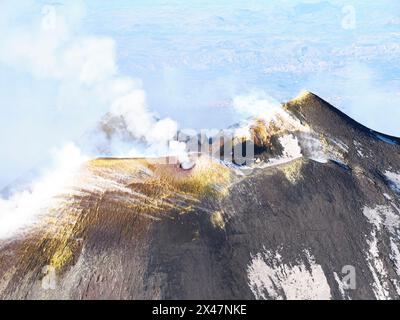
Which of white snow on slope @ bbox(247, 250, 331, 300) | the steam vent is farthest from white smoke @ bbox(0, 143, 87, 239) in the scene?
white snow on slope @ bbox(247, 250, 331, 300)

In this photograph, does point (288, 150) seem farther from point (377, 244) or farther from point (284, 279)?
point (284, 279)

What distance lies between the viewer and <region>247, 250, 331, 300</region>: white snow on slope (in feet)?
142

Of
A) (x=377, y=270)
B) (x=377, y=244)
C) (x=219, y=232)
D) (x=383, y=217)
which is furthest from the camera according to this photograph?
(x=383, y=217)

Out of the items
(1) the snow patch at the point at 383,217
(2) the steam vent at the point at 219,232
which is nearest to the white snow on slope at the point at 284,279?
(2) the steam vent at the point at 219,232

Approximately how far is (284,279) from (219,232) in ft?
21.2

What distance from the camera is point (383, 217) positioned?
52.2 m

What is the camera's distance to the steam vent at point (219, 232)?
41.8 m

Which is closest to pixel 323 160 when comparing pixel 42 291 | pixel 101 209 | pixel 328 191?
pixel 328 191

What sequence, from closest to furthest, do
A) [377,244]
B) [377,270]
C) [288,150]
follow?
[377,270]
[377,244]
[288,150]

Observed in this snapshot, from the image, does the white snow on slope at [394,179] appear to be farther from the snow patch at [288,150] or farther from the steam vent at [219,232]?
the snow patch at [288,150]

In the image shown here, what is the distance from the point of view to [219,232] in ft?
153

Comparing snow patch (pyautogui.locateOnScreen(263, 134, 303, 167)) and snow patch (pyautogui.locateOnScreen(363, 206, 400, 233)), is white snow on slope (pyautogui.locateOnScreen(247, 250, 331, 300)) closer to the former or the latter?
snow patch (pyautogui.locateOnScreen(363, 206, 400, 233))

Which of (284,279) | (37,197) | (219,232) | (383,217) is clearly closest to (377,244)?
(383,217)

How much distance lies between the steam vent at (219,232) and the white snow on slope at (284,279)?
0.30 ft
